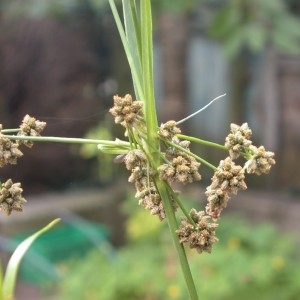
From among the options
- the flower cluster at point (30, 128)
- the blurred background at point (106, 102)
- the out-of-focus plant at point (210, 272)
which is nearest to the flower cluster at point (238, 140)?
the flower cluster at point (30, 128)

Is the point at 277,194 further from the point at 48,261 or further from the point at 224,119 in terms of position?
the point at 48,261

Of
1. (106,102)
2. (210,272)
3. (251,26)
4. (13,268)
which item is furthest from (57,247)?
(13,268)

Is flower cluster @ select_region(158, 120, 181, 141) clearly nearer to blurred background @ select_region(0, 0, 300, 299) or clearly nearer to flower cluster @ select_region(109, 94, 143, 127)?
flower cluster @ select_region(109, 94, 143, 127)

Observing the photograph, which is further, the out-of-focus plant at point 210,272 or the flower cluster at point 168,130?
the out-of-focus plant at point 210,272

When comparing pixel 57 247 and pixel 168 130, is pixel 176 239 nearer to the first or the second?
pixel 168 130

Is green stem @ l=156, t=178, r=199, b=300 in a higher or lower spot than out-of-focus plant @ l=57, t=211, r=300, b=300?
lower

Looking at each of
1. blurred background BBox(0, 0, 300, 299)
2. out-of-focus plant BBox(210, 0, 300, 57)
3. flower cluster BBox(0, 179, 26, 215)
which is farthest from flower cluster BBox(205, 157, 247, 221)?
blurred background BBox(0, 0, 300, 299)

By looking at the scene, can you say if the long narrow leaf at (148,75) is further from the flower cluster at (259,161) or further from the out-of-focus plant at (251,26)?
the out-of-focus plant at (251,26)
